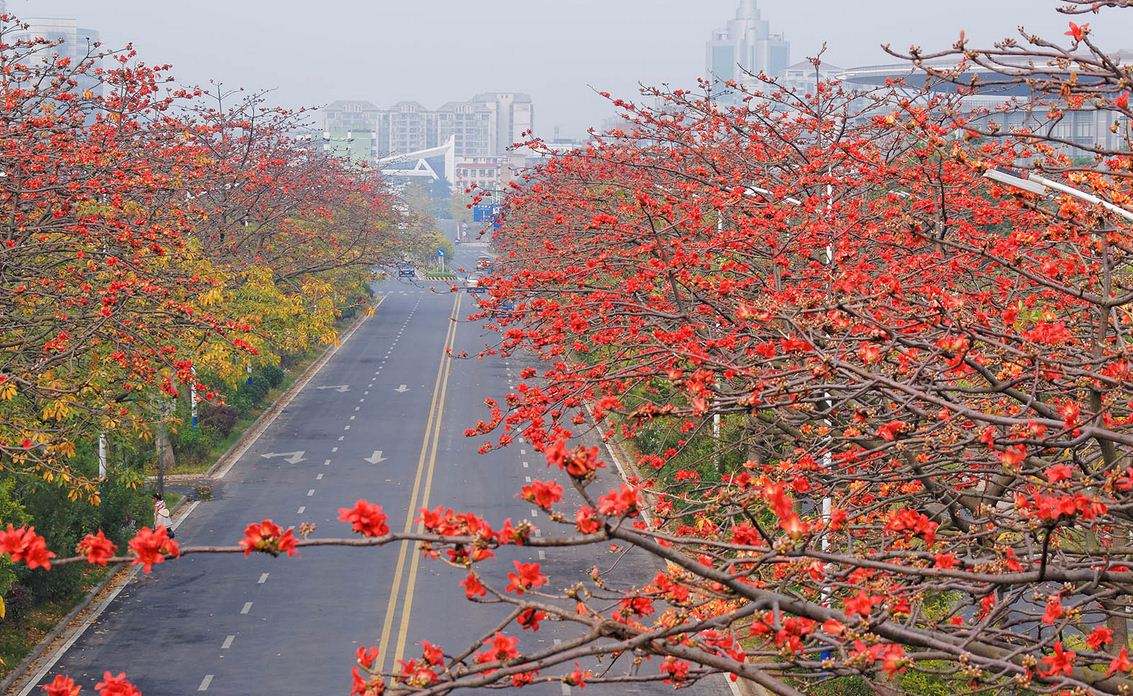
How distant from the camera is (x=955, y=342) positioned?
8867mm

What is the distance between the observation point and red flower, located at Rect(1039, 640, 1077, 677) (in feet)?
24.5

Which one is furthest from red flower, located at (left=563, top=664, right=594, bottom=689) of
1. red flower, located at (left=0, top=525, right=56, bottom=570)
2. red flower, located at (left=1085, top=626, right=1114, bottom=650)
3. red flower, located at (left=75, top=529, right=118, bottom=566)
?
red flower, located at (left=1085, top=626, right=1114, bottom=650)

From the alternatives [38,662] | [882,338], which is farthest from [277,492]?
[882,338]

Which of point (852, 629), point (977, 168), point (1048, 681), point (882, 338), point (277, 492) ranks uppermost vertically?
point (977, 168)

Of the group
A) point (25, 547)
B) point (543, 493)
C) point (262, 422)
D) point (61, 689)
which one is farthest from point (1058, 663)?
Result: point (262, 422)

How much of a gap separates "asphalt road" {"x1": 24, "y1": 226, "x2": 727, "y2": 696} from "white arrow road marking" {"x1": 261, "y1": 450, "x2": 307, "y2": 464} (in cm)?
5

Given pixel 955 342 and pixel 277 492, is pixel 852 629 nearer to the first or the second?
pixel 955 342

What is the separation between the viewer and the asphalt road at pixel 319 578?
74.0ft

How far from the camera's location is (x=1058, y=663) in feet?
24.6

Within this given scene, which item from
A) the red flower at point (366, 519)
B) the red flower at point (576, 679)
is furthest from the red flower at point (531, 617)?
the red flower at point (366, 519)

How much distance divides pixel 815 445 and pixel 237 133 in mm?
38795

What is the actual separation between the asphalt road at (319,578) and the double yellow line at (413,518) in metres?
0.06

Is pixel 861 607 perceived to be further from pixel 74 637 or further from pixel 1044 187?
pixel 74 637

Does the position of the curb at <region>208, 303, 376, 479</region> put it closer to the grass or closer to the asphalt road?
the asphalt road
